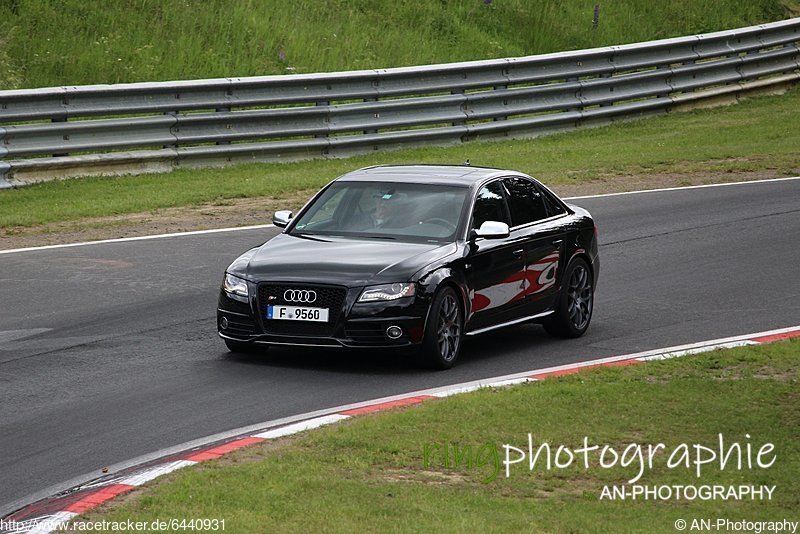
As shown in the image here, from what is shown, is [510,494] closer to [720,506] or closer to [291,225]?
[720,506]

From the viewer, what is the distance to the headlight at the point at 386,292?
34.9ft

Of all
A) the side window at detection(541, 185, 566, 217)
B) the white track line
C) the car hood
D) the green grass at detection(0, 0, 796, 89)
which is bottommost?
the white track line

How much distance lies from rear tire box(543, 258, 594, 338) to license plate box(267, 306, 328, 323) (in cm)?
249

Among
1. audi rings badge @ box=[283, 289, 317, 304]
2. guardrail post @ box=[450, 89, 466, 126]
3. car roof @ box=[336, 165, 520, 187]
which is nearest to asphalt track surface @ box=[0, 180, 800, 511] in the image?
audi rings badge @ box=[283, 289, 317, 304]

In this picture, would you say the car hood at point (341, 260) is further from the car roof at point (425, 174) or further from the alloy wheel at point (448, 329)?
the car roof at point (425, 174)

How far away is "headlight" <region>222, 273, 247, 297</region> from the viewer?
10914 mm

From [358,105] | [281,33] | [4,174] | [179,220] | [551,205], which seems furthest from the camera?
[281,33]

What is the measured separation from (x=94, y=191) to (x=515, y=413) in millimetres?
11437

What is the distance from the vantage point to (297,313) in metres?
10.7

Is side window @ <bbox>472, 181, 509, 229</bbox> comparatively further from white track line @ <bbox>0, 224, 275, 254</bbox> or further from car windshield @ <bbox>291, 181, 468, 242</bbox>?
white track line @ <bbox>0, 224, 275, 254</bbox>

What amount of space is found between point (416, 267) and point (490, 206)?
1.42 metres

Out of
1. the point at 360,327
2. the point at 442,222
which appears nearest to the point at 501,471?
the point at 360,327

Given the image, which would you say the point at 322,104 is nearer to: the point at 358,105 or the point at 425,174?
the point at 358,105

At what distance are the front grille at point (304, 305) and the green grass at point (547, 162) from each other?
284 inches
